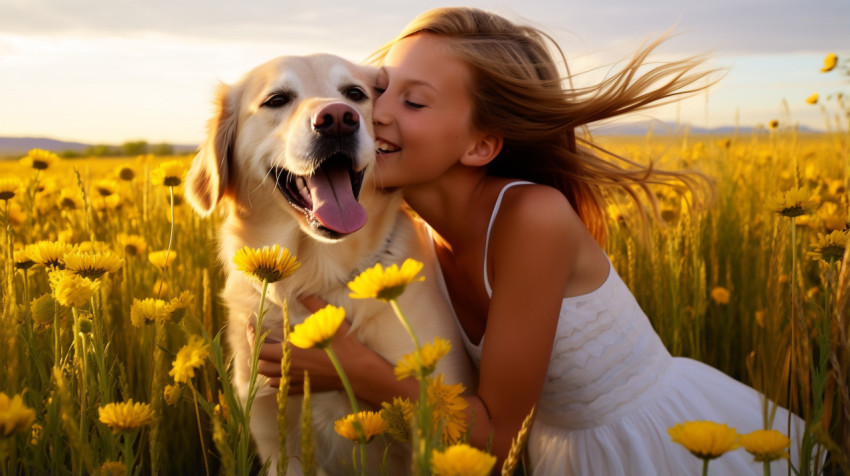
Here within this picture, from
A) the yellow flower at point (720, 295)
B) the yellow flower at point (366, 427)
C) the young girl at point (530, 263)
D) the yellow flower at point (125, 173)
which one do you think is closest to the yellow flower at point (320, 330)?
the yellow flower at point (366, 427)

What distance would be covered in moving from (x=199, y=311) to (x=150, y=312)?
1260mm

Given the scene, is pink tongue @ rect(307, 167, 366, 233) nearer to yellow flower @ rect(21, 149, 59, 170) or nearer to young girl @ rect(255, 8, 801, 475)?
young girl @ rect(255, 8, 801, 475)

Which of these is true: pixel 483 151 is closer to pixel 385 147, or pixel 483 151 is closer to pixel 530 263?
pixel 385 147

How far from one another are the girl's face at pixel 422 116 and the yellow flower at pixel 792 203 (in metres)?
0.94

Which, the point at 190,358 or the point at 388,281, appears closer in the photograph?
the point at 388,281

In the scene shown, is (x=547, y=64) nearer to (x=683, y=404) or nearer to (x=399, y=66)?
(x=399, y=66)

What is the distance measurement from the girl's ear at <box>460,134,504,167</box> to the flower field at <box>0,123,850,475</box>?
2.01 feet

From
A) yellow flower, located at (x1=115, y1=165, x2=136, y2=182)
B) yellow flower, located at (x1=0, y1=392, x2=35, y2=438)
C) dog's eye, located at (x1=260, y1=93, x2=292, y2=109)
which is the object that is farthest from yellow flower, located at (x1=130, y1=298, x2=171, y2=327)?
yellow flower, located at (x1=115, y1=165, x2=136, y2=182)

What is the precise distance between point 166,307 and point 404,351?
74cm

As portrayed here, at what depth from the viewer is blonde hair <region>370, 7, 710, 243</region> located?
2.24 m

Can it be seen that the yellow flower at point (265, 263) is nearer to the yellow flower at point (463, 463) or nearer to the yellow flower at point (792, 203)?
the yellow flower at point (463, 463)

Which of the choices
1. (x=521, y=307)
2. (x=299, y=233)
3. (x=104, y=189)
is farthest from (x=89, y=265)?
(x=104, y=189)

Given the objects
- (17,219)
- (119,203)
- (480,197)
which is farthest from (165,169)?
(480,197)

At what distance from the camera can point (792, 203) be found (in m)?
1.51
